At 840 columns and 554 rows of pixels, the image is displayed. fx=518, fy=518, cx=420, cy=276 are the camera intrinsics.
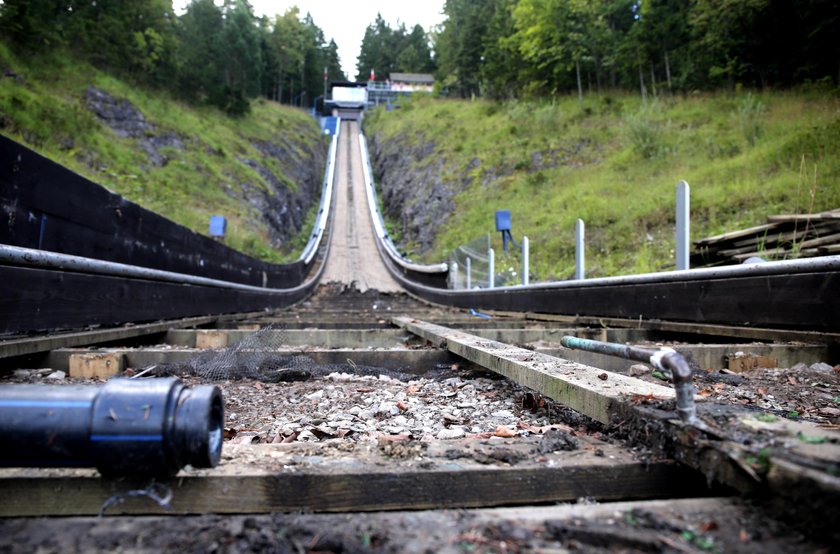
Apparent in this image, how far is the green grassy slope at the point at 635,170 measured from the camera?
1070 centimetres

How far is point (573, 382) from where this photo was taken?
1896 mm

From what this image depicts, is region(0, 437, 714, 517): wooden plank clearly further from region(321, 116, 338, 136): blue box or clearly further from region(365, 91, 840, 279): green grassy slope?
region(321, 116, 338, 136): blue box

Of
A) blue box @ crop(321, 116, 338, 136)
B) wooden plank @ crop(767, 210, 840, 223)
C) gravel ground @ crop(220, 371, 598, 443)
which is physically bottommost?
gravel ground @ crop(220, 371, 598, 443)

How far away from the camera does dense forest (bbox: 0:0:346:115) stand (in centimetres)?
2098

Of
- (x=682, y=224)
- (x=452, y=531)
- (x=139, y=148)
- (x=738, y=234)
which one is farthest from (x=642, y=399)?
(x=139, y=148)

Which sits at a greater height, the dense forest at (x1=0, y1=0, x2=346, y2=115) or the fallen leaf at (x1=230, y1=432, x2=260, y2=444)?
the dense forest at (x1=0, y1=0, x2=346, y2=115)

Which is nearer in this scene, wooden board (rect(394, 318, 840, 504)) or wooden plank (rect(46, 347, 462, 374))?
wooden board (rect(394, 318, 840, 504))

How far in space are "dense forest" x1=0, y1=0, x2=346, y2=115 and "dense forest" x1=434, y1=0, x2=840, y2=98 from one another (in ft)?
65.0

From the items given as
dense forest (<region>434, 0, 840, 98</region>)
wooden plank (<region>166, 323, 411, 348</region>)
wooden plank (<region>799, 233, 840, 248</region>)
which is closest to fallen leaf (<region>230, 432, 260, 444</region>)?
wooden plank (<region>166, 323, 411, 348</region>)

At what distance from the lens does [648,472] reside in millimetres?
1271

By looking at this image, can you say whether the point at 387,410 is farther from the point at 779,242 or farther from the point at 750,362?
the point at 779,242

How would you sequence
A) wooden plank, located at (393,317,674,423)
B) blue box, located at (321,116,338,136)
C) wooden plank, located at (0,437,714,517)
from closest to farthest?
wooden plank, located at (0,437,714,517) < wooden plank, located at (393,317,674,423) < blue box, located at (321,116,338,136)

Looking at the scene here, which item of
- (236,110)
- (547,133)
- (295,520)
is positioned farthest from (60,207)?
(236,110)

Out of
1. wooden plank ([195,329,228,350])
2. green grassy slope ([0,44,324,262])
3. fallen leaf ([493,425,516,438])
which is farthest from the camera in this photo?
green grassy slope ([0,44,324,262])
